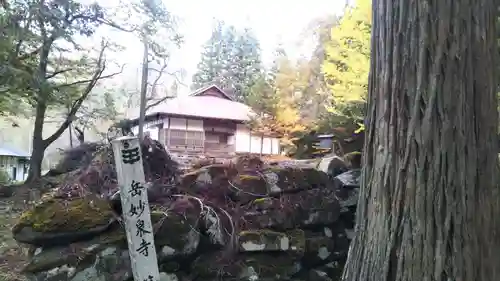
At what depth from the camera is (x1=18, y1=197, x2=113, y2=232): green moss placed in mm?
2836

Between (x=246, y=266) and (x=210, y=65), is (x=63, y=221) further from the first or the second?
(x=210, y=65)

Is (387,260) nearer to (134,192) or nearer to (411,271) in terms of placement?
(411,271)

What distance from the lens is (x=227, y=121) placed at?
1272cm

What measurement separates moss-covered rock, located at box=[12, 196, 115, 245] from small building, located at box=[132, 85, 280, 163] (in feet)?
26.7

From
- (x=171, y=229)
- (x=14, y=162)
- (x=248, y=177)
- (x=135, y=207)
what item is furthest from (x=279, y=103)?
(x=14, y=162)

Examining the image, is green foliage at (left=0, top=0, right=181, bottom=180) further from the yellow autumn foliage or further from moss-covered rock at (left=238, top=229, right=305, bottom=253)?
the yellow autumn foliage

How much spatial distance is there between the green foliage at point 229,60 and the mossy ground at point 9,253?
11.5 metres

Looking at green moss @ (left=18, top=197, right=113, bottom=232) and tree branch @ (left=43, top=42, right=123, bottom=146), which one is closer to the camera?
green moss @ (left=18, top=197, right=113, bottom=232)

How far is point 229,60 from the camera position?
58.0 feet

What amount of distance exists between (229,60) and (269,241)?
15.1m

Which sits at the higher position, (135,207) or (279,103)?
(279,103)

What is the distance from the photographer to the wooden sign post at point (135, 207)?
2.18 m

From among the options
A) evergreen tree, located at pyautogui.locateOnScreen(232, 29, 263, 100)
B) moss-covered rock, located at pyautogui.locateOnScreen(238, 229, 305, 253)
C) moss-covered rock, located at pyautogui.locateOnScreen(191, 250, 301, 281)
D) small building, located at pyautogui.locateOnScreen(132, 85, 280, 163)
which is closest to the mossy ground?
moss-covered rock, located at pyautogui.locateOnScreen(191, 250, 301, 281)

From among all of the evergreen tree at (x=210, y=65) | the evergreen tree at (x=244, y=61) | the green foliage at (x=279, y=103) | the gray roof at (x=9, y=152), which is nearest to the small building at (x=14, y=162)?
the gray roof at (x=9, y=152)
